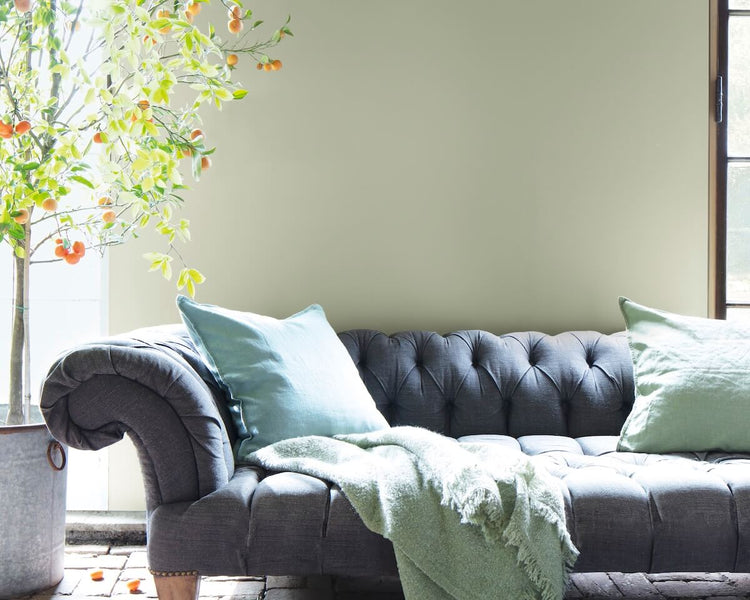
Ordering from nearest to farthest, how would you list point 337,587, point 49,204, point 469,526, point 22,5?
point 469,526, point 22,5, point 49,204, point 337,587

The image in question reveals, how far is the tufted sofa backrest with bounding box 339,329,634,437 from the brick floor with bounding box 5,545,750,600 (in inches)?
17.3

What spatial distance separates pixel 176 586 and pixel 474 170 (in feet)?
5.49

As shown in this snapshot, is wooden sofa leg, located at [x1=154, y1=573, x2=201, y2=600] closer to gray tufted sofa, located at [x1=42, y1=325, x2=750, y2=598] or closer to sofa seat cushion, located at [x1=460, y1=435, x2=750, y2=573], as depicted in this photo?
gray tufted sofa, located at [x1=42, y1=325, x2=750, y2=598]

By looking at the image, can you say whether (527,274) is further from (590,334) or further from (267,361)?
(267,361)

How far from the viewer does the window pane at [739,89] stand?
265 centimetres

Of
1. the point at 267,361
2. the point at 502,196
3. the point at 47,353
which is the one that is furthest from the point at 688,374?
the point at 47,353

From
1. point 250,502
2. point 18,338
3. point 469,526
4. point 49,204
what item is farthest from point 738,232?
point 18,338

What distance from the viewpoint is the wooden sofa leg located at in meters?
1.54

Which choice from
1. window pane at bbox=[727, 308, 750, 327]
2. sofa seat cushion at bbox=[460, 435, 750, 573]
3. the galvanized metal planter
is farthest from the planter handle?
window pane at bbox=[727, 308, 750, 327]

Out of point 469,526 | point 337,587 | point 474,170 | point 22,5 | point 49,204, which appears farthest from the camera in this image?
point 474,170

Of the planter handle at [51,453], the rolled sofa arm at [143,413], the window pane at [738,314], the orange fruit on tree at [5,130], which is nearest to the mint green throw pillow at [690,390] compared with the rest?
the window pane at [738,314]

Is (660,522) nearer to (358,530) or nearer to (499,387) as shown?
(358,530)

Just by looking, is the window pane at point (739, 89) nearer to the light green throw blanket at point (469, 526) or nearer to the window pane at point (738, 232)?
the window pane at point (738, 232)

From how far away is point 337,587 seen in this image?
2.07 meters
